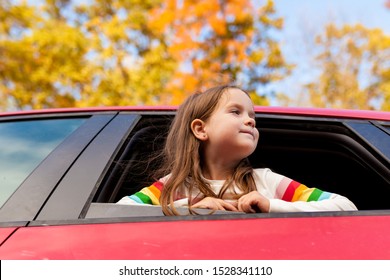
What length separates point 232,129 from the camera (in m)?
1.83

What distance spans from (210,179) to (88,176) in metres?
0.58

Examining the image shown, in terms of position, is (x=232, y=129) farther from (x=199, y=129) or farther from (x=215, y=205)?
(x=215, y=205)

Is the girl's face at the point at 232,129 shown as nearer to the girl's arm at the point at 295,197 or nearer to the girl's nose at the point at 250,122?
the girl's nose at the point at 250,122

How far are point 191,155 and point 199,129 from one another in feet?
0.37

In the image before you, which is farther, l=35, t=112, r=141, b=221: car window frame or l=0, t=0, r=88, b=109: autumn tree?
l=0, t=0, r=88, b=109: autumn tree

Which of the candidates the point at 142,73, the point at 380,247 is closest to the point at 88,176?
the point at 380,247

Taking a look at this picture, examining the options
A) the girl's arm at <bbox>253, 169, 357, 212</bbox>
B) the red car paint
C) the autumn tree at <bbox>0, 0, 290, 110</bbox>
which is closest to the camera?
the red car paint

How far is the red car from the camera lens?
1.20m

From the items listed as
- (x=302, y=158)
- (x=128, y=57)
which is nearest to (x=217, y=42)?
(x=128, y=57)

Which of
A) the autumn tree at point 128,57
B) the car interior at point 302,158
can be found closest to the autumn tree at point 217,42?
the autumn tree at point 128,57

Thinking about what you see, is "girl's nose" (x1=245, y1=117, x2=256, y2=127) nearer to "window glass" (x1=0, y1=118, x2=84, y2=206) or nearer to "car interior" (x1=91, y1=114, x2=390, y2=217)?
"car interior" (x1=91, y1=114, x2=390, y2=217)

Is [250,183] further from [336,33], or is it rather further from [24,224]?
[336,33]

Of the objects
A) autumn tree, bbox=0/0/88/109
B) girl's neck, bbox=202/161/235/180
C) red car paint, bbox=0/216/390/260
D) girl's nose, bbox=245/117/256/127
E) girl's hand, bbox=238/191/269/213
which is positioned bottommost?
red car paint, bbox=0/216/390/260

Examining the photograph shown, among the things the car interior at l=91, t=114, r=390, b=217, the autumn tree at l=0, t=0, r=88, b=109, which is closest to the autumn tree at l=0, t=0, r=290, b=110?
the autumn tree at l=0, t=0, r=88, b=109
